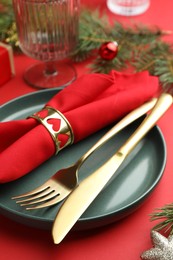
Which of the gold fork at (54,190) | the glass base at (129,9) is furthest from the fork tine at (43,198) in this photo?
the glass base at (129,9)

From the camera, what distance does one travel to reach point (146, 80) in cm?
50

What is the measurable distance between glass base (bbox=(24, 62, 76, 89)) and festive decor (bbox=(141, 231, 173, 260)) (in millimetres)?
282

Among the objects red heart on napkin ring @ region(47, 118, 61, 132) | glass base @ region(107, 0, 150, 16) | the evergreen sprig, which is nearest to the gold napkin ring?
red heart on napkin ring @ region(47, 118, 61, 132)

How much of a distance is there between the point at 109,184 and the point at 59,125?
8 centimetres

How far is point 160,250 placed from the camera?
32 centimetres

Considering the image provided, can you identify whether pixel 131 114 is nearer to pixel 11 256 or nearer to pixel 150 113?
pixel 150 113

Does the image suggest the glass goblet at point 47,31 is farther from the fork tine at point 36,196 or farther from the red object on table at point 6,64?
the fork tine at point 36,196

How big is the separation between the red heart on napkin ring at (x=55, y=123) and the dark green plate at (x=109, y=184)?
3 centimetres

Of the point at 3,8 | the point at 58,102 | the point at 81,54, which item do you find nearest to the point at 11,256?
the point at 58,102

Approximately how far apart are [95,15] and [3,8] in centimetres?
16

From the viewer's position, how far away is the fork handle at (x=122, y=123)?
40 cm

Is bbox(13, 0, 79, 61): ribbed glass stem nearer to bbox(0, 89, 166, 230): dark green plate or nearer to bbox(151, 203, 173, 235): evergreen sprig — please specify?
bbox(0, 89, 166, 230): dark green plate

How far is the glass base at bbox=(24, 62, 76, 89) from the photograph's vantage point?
22.1 inches

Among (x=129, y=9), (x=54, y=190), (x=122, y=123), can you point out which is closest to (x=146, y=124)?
(x=122, y=123)
